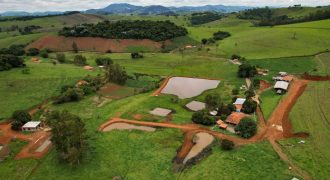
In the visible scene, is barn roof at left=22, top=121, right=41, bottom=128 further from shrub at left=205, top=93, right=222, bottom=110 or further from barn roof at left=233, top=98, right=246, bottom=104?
barn roof at left=233, top=98, right=246, bottom=104

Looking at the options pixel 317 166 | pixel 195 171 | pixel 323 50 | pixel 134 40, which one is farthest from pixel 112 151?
pixel 134 40

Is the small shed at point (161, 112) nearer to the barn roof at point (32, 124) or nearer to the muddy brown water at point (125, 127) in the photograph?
the muddy brown water at point (125, 127)

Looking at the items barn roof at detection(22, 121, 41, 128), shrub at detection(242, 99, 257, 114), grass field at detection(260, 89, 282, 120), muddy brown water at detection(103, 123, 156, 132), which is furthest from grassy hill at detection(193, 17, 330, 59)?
barn roof at detection(22, 121, 41, 128)

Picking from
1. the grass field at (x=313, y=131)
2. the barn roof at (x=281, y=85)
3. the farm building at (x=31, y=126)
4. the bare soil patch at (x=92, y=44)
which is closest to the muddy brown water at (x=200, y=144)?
the grass field at (x=313, y=131)

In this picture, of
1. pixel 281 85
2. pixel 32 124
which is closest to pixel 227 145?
pixel 281 85

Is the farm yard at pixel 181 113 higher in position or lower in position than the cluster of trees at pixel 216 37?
lower

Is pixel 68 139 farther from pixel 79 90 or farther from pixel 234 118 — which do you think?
pixel 79 90
